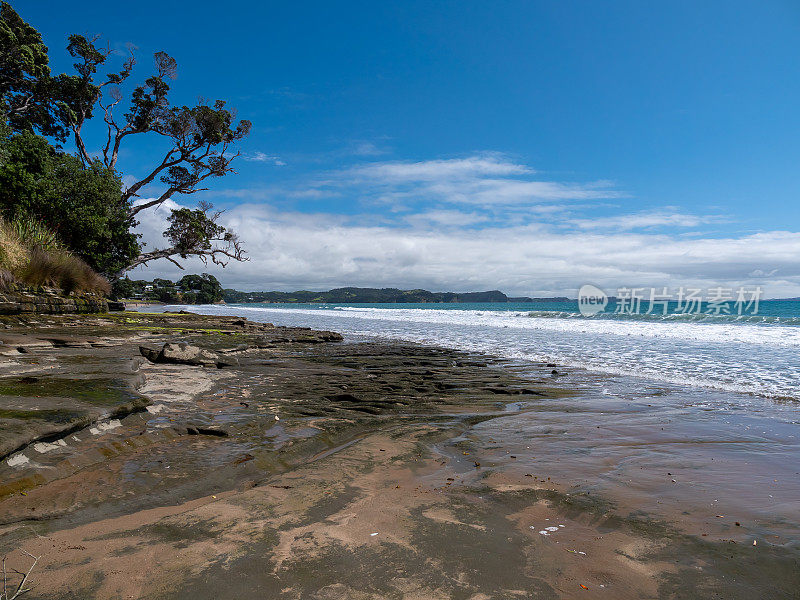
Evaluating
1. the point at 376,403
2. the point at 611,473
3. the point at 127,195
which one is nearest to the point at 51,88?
the point at 127,195

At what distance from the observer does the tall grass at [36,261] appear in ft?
50.0

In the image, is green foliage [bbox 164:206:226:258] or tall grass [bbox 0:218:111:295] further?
green foliage [bbox 164:206:226:258]

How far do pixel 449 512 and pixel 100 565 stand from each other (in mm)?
2020

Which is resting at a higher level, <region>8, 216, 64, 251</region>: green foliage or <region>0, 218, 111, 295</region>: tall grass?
<region>8, 216, 64, 251</region>: green foliage

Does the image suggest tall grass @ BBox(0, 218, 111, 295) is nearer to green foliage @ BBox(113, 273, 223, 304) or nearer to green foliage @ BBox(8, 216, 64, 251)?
green foliage @ BBox(8, 216, 64, 251)

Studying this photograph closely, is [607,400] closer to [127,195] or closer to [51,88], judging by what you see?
[127,195]

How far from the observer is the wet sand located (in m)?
2.18

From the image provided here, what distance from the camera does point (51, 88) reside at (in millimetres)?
25359

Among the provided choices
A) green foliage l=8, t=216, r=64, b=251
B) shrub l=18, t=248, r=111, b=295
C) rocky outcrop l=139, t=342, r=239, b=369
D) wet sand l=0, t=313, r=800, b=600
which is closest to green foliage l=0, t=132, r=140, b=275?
green foliage l=8, t=216, r=64, b=251

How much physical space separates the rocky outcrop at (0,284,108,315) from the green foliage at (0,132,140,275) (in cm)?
385

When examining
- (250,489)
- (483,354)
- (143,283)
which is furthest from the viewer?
(143,283)

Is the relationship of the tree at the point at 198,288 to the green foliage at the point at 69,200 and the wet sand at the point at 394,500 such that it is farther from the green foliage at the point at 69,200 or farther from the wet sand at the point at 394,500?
the wet sand at the point at 394,500

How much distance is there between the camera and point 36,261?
662 inches

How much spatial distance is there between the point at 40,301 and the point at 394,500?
18.6 m
